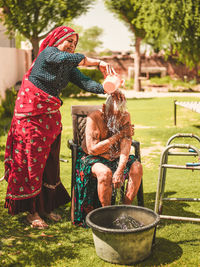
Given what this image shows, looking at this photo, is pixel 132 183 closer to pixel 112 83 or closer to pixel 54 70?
pixel 112 83

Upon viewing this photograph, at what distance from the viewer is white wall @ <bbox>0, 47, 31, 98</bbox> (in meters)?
13.5

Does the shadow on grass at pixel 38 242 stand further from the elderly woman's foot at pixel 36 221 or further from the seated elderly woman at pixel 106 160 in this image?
the seated elderly woman at pixel 106 160

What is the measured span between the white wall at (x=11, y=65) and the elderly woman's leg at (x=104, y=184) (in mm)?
9538

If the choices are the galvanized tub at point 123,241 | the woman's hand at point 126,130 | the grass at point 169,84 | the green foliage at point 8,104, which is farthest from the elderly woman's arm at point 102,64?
the grass at point 169,84

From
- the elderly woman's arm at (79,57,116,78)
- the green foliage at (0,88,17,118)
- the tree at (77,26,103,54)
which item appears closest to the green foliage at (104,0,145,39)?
the green foliage at (0,88,17,118)

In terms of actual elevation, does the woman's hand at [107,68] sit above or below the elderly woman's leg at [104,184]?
above

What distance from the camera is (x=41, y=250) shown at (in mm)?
3340

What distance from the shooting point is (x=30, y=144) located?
363 cm

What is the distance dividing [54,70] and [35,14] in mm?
15934

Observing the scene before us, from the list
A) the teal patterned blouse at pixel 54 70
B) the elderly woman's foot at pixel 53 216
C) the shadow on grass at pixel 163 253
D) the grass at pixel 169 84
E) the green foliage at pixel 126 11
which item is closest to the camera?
the shadow on grass at pixel 163 253

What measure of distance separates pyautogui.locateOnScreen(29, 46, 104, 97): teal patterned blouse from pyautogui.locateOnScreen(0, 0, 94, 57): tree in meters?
15.0

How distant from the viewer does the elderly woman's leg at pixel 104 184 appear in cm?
354

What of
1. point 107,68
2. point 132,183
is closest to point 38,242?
point 132,183

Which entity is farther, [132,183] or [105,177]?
[132,183]
